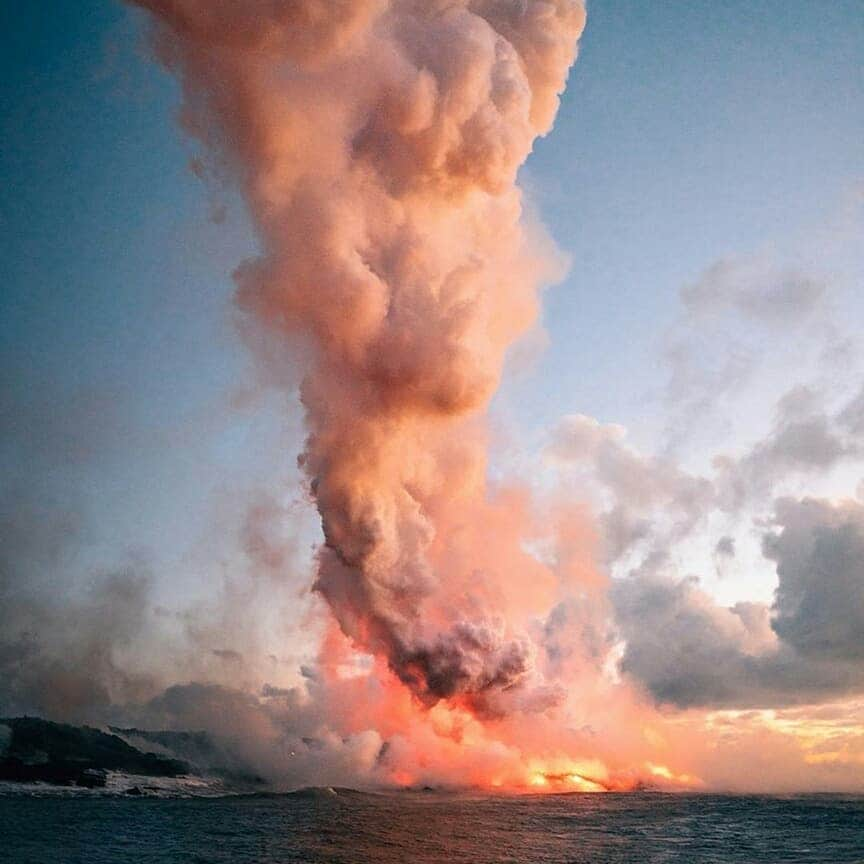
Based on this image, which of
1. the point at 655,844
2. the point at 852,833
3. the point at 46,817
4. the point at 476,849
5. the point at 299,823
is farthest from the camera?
the point at 46,817

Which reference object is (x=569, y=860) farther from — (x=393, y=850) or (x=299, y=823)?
(x=299, y=823)

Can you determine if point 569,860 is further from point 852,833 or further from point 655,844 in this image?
point 852,833

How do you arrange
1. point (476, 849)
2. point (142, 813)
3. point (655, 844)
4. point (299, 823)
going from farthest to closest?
point (142, 813) → point (299, 823) → point (655, 844) → point (476, 849)

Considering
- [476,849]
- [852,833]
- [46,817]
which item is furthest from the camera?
[46,817]

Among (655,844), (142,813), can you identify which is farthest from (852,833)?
(142,813)

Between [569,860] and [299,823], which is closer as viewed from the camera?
[569,860]

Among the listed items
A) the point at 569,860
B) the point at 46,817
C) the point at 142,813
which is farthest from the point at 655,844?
the point at 46,817
